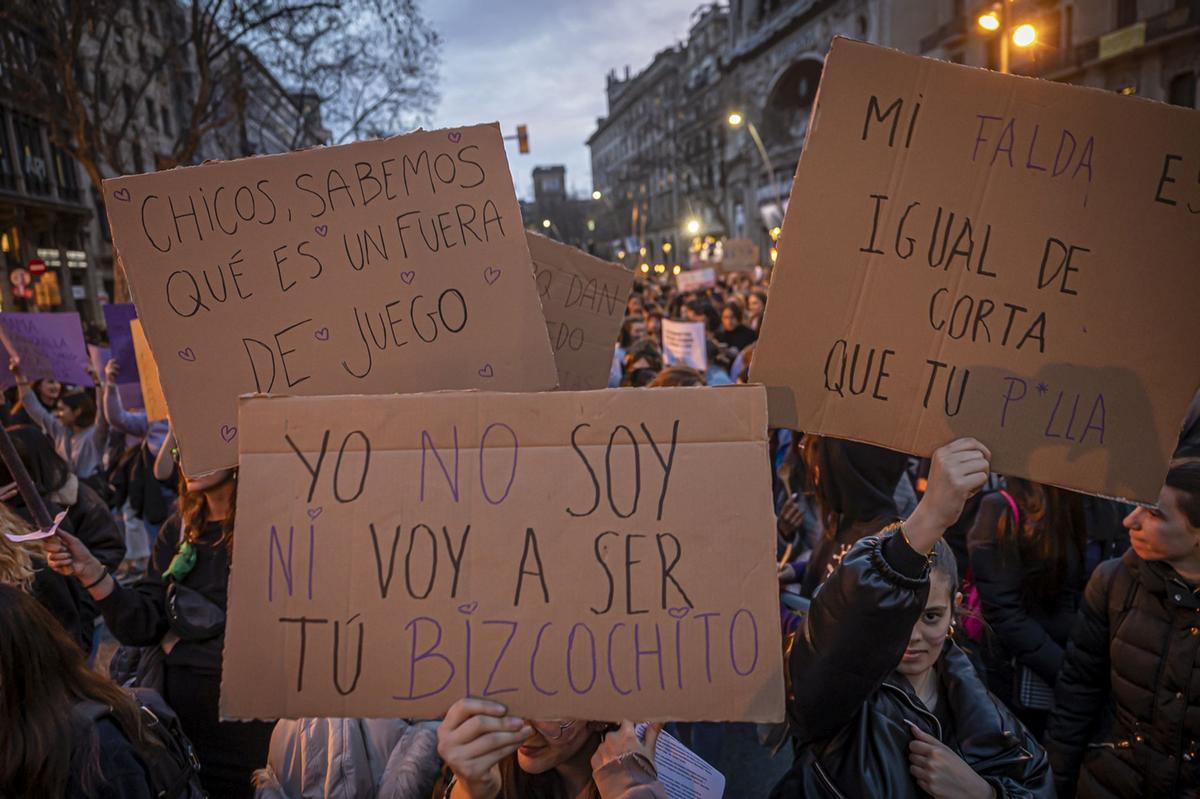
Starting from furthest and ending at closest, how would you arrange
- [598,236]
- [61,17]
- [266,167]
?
[598,236] < [61,17] < [266,167]

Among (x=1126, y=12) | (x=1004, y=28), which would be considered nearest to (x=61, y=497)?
(x=1004, y=28)

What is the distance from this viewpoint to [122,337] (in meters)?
4.79

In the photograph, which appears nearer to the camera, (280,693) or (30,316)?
(280,693)

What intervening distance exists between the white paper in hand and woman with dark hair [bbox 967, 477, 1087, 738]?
1636 millimetres

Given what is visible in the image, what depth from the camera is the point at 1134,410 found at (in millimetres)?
1501

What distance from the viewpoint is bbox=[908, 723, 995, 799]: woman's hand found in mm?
1561

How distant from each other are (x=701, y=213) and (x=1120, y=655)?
235 feet

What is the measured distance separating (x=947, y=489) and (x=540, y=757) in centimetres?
105

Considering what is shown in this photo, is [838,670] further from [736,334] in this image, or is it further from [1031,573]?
[736,334]

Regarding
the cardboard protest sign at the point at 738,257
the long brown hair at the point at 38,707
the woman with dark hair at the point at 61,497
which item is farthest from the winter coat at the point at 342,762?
the cardboard protest sign at the point at 738,257

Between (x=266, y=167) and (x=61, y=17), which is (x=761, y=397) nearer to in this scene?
(x=266, y=167)

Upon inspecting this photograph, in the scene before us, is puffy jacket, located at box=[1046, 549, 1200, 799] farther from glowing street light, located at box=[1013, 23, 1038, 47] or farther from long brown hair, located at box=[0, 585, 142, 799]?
glowing street light, located at box=[1013, 23, 1038, 47]

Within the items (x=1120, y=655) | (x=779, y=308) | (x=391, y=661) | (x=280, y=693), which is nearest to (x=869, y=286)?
(x=779, y=308)

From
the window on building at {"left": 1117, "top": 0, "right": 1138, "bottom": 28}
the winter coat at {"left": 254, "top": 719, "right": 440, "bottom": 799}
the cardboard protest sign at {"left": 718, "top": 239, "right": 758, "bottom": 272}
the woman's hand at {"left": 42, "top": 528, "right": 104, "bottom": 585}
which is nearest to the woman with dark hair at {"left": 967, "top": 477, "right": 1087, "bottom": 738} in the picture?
the winter coat at {"left": 254, "top": 719, "right": 440, "bottom": 799}
